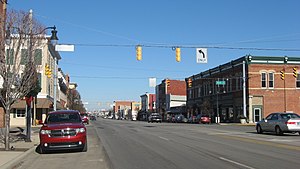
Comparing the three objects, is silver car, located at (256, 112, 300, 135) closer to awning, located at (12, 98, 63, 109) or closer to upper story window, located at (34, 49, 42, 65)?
upper story window, located at (34, 49, 42, 65)

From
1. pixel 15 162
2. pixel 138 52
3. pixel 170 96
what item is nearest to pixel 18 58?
pixel 15 162

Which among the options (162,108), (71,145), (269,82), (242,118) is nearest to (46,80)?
(242,118)

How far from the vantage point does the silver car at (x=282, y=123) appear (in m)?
25.9

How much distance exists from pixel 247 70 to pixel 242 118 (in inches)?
307

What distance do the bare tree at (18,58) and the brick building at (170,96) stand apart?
9400 cm

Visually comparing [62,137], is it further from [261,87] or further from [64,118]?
[261,87]

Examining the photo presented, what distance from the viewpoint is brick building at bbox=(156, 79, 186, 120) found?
382 ft

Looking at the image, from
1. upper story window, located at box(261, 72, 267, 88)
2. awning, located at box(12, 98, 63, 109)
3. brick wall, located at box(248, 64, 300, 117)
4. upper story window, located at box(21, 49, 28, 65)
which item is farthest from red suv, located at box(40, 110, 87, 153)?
upper story window, located at box(261, 72, 267, 88)

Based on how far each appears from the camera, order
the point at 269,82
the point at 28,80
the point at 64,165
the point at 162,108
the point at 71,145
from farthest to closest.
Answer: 1. the point at 162,108
2. the point at 269,82
3. the point at 28,80
4. the point at 71,145
5. the point at 64,165

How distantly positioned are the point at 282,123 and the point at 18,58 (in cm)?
1743

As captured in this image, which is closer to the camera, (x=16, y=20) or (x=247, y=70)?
(x=16, y=20)

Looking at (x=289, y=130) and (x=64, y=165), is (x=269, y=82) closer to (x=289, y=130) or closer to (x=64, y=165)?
(x=289, y=130)

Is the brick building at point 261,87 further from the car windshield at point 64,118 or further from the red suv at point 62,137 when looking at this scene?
the red suv at point 62,137

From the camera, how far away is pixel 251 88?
6072 cm
